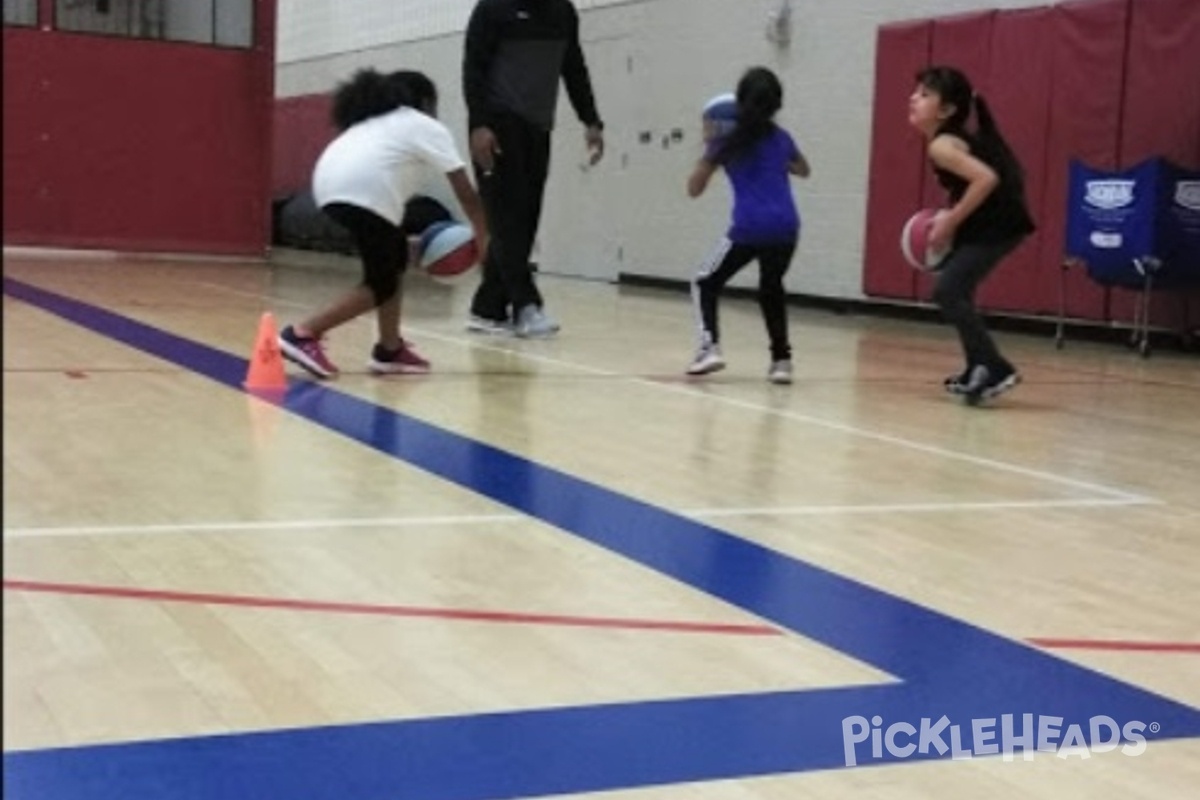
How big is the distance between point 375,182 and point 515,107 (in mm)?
2157

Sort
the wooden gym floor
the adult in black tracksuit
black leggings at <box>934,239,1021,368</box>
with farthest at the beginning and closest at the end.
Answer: the adult in black tracksuit < black leggings at <box>934,239,1021,368</box> < the wooden gym floor

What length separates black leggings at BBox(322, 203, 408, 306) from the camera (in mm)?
6238

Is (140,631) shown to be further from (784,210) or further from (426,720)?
(784,210)

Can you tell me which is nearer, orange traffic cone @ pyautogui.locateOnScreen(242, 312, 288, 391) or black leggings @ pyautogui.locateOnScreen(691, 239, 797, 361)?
orange traffic cone @ pyautogui.locateOnScreen(242, 312, 288, 391)

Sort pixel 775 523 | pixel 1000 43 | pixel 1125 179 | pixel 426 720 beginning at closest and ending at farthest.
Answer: pixel 426 720 → pixel 775 523 → pixel 1125 179 → pixel 1000 43

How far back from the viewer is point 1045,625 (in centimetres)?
293

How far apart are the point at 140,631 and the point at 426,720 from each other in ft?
2.01

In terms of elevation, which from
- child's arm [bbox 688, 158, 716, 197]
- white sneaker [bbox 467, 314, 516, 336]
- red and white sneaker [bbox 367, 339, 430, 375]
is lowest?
white sneaker [bbox 467, 314, 516, 336]

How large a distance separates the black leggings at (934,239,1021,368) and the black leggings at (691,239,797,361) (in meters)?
0.66

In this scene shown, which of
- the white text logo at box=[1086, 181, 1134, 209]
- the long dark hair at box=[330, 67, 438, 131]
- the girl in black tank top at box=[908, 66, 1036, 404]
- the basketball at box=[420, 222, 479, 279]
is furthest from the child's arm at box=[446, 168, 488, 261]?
the white text logo at box=[1086, 181, 1134, 209]

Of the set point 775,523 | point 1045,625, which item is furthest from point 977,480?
point 1045,625

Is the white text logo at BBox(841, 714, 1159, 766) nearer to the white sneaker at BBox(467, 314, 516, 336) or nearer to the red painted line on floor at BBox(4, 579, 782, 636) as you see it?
the red painted line on floor at BBox(4, 579, 782, 636)

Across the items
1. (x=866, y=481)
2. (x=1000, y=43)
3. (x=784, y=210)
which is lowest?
(x=866, y=481)

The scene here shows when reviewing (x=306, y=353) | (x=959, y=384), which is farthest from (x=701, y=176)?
(x=306, y=353)
